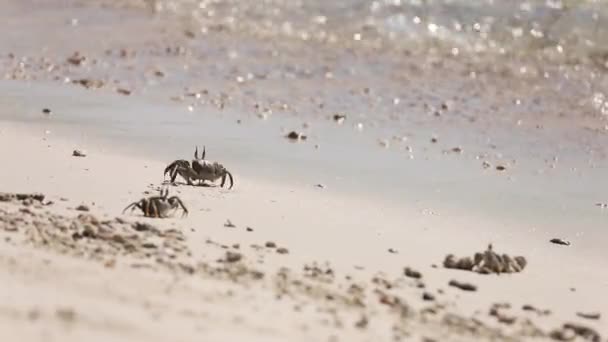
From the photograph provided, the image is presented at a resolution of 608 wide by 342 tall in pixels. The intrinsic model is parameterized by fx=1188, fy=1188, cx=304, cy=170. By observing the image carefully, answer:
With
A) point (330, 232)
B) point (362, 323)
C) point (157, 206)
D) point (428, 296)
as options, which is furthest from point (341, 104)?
point (362, 323)

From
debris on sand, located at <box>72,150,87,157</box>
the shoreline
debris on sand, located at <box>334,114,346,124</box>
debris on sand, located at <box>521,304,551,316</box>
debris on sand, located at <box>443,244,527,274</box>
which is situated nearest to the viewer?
debris on sand, located at <box>521,304,551,316</box>

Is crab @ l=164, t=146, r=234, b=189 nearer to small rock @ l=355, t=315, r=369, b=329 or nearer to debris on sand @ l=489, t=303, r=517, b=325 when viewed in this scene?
debris on sand @ l=489, t=303, r=517, b=325

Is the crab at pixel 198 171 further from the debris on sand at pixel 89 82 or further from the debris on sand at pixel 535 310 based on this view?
the debris on sand at pixel 89 82

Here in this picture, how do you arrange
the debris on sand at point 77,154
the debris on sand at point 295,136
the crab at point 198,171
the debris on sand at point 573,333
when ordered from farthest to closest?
the debris on sand at point 295,136
the debris on sand at point 77,154
the crab at point 198,171
the debris on sand at point 573,333

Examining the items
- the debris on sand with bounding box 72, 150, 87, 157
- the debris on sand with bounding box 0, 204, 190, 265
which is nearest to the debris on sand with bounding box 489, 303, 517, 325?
the debris on sand with bounding box 0, 204, 190, 265

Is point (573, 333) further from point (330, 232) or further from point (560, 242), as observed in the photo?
point (560, 242)

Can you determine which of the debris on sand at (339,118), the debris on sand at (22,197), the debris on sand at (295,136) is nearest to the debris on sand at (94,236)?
the debris on sand at (22,197)

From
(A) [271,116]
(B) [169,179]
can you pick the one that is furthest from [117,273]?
(A) [271,116]

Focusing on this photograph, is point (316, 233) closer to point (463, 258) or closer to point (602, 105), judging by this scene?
point (463, 258)
